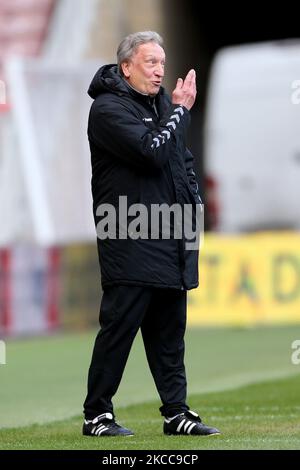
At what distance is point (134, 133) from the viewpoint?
7520 millimetres

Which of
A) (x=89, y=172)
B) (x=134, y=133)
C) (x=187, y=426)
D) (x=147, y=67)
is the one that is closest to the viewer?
(x=134, y=133)

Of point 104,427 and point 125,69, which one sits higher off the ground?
point 125,69

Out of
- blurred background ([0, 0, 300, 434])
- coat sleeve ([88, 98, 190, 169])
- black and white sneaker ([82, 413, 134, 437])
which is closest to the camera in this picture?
coat sleeve ([88, 98, 190, 169])

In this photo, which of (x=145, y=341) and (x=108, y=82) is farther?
(x=145, y=341)

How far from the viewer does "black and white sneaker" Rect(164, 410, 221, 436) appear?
25.5ft

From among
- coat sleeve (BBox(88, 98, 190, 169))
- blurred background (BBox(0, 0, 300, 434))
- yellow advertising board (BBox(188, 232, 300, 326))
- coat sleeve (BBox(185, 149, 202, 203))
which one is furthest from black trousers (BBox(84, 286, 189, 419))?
yellow advertising board (BBox(188, 232, 300, 326))

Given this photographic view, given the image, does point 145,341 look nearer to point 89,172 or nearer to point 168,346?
point 168,346

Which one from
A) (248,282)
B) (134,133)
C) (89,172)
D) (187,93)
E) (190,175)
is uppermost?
(187,93)

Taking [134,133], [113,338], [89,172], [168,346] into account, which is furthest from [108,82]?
[89,172]

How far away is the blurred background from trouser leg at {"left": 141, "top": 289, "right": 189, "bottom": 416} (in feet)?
20.5

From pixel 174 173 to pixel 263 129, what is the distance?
464 inches

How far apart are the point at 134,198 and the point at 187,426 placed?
1.27m

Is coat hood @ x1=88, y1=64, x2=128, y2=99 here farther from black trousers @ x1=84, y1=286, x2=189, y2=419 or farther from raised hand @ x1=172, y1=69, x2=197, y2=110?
black trousers @ x1=84, y1=286, x2=189, y2=419

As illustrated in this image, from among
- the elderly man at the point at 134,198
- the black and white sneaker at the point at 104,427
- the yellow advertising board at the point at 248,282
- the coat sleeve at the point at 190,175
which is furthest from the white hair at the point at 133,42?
the yellow advertising board at the point at 248,282
